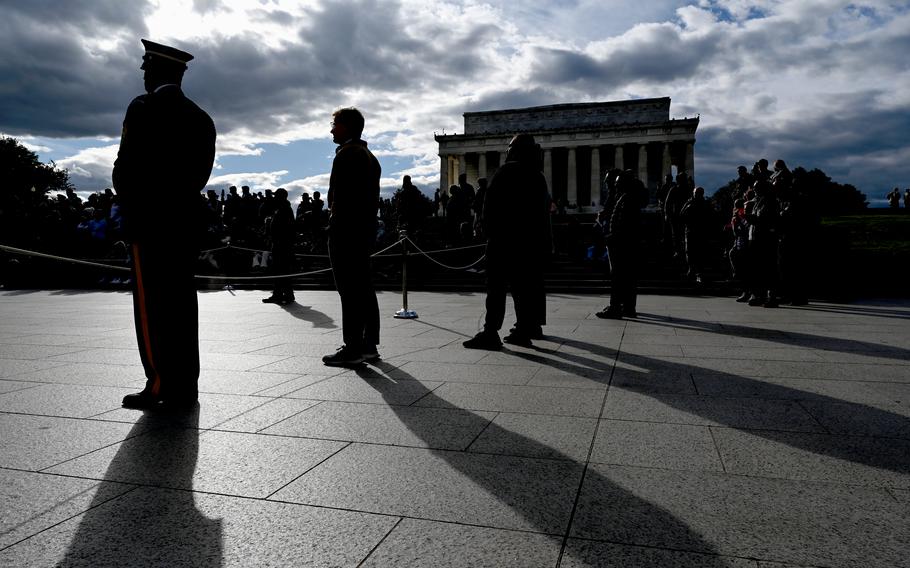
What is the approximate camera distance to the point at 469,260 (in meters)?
19.1

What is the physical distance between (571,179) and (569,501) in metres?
61.4

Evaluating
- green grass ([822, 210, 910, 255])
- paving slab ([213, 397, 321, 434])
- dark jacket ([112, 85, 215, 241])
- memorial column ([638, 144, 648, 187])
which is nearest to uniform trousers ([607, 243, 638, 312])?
paving slab ([213, 397, 321, 434])

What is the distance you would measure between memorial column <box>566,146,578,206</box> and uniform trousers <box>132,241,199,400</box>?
57.4 meters

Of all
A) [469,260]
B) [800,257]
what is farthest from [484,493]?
[469,260]

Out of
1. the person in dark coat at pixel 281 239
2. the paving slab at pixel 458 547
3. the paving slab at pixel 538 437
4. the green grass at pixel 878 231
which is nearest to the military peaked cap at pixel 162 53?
the paving slab at pixel 538 437

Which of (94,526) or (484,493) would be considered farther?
(484,493)

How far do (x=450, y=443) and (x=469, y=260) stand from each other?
1593 cm

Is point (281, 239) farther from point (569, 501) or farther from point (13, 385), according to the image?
point (569, 501)

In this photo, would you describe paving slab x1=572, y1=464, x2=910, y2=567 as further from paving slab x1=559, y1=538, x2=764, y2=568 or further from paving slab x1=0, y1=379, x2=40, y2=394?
paving slab x1=0, y1=379, x2=40, y2=394

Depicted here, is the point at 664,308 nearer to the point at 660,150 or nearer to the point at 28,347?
the point at 28,347

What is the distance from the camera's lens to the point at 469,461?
2.95 metres

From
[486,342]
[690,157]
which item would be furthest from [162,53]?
[690,157]

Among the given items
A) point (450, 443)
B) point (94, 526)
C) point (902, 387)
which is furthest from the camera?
point (902, 387)

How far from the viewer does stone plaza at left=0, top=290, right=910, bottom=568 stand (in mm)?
2090
